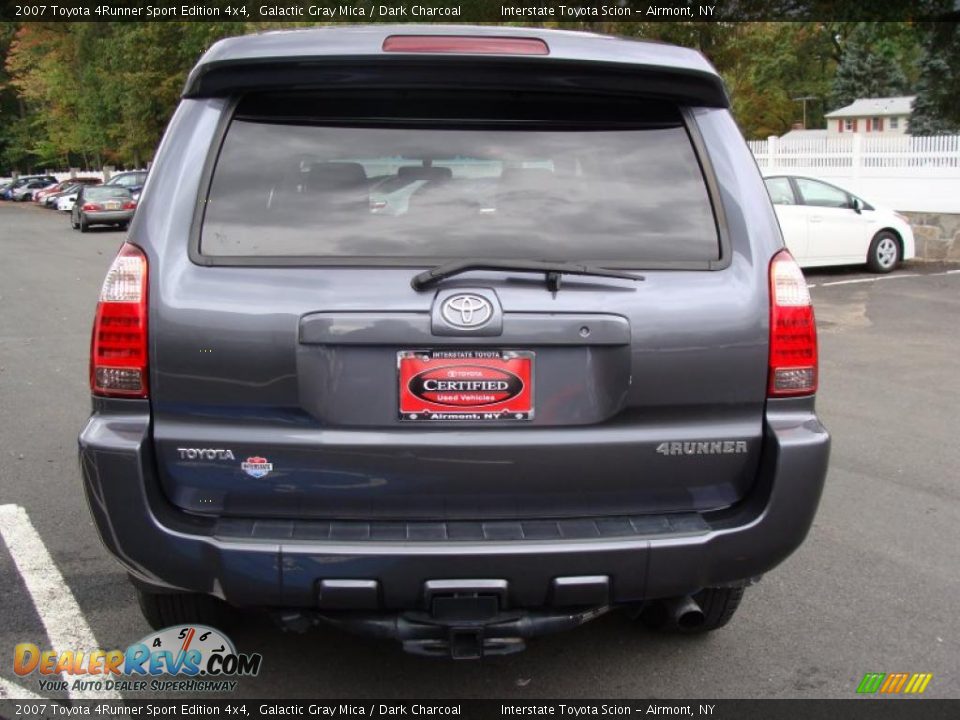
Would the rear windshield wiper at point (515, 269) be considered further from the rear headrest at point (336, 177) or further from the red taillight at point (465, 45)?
the red taillight at point (465, 45)

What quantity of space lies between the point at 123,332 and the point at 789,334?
1.89 m

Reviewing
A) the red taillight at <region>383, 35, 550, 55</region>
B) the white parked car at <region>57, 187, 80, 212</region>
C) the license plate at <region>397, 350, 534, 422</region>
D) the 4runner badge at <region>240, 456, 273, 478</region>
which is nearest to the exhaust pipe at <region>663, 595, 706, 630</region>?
the license plate at <region>397, 350, 534, 422</region>

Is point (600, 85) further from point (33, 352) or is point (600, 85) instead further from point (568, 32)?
point (33, 352)

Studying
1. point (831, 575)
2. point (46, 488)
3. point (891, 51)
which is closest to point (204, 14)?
point (46, 488)

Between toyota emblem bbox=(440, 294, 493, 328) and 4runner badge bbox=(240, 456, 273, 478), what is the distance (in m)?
0.63

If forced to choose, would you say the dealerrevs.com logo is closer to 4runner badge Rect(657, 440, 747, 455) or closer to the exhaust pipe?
the exhaust pipe

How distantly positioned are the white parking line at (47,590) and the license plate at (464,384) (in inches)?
61.8

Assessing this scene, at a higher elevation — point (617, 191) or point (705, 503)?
point (617, 191)

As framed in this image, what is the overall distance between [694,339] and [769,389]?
0.29 metres

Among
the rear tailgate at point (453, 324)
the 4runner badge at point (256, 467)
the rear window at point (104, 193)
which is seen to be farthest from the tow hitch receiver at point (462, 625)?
the rear window at point (104, 193)

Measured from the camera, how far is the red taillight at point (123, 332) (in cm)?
276

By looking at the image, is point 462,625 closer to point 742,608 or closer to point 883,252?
point 742,608

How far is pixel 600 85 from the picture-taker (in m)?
2.86

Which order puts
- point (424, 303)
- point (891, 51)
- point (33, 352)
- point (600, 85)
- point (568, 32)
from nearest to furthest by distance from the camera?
point (424, 303) → point (600, 85) → point (568, 32) → point (33, 352) → point (891, 51)
